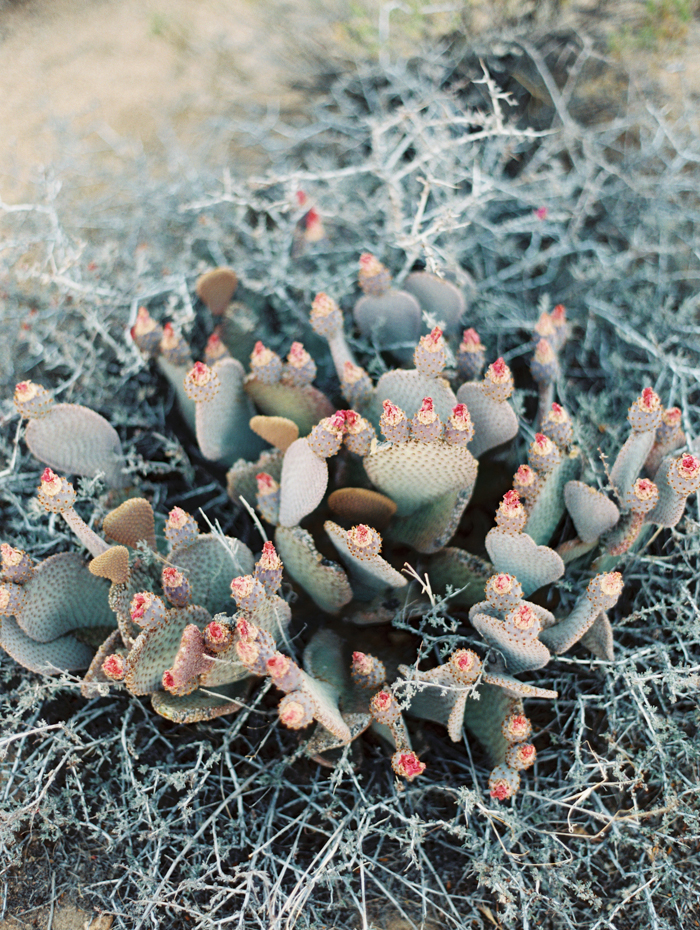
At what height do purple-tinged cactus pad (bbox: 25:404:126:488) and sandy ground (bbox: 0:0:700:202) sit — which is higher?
sandy ground (bbox: 0:0:700:202)

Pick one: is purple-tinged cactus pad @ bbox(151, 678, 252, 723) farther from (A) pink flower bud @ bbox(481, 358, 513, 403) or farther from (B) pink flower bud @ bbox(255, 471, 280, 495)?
(A) pink flower bud @ bbox(481, 358, 513, 403)

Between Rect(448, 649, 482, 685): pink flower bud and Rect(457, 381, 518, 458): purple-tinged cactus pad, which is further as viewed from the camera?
Rect(457, 381, 518, 458): purple-tinged cactus pad

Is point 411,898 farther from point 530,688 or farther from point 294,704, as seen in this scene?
point 294,704

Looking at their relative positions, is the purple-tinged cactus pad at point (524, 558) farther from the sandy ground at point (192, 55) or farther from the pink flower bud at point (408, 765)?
the sandy ground at point (192, 55)

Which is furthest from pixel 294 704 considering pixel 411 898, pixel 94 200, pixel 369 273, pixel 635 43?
pixel 635 43

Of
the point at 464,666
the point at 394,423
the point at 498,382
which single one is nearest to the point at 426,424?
the point at 394,423

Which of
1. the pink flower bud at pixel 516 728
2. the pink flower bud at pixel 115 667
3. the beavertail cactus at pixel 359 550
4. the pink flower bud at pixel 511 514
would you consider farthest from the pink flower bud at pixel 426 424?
the pink flower bud at pixel 115 667

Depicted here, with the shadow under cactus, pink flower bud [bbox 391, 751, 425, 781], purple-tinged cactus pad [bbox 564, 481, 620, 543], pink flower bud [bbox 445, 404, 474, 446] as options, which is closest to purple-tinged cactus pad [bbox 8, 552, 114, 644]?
the shadow under cactus
